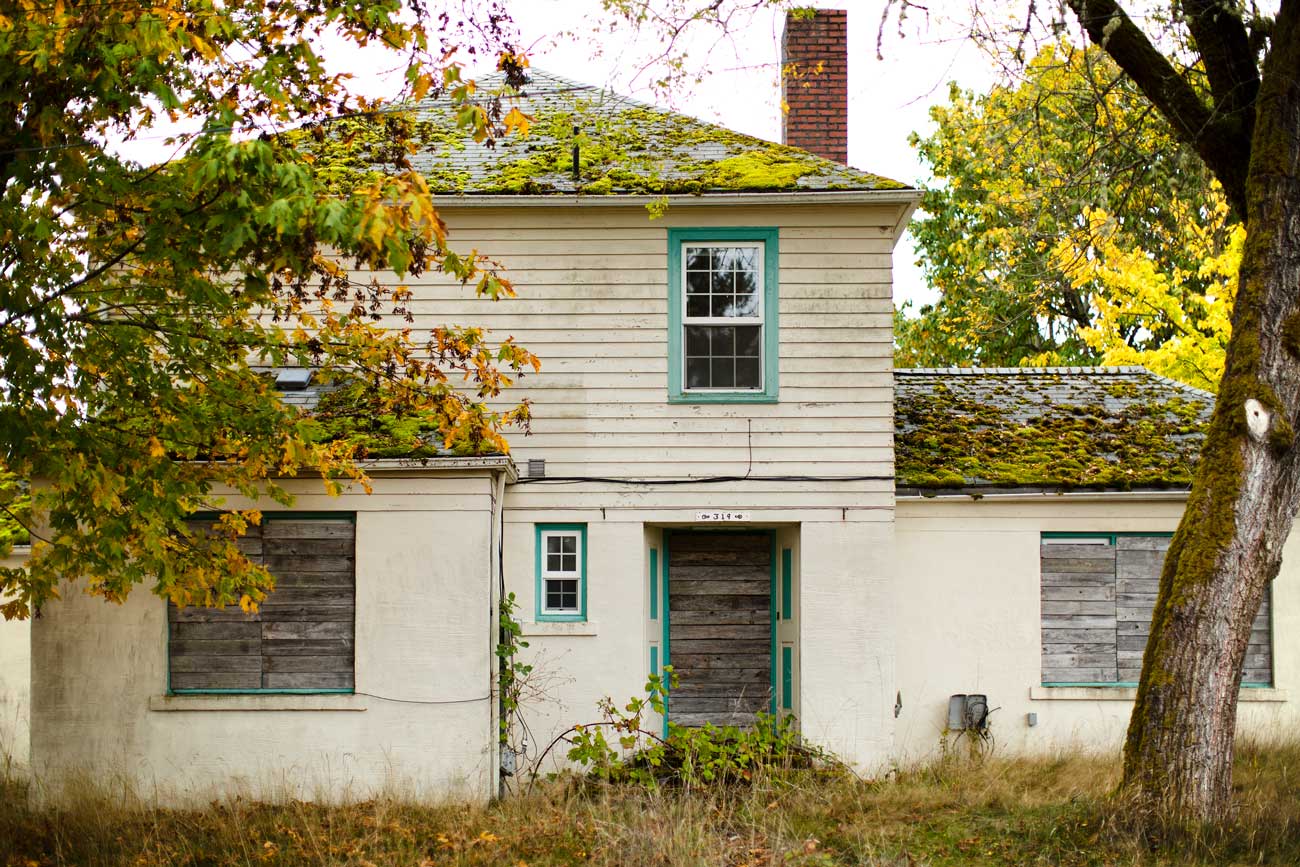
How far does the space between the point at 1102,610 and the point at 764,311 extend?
492 centimetres

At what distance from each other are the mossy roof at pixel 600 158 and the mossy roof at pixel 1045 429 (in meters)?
3.14

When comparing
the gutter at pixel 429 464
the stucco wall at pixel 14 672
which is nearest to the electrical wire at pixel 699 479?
the gutter at pixel 429 464

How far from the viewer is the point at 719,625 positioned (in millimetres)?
13547

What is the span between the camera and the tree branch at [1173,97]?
1006 centimetres

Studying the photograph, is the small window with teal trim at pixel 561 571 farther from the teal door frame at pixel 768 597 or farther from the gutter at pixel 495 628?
the teal door frame at pixel 768 597

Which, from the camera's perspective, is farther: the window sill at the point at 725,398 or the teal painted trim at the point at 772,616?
the teal painted trim at the point at 772,616

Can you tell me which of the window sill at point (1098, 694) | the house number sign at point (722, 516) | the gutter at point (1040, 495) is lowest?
the window sill at point (1098, 694)

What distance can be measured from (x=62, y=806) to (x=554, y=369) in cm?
607

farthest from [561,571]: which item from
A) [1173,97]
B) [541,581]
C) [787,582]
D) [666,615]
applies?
[1173,97]

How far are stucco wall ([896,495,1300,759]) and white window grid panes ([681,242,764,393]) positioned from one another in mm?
2331

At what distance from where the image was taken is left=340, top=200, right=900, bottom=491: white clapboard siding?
12859 millimetres

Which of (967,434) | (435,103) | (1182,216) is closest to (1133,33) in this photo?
(1182,216)

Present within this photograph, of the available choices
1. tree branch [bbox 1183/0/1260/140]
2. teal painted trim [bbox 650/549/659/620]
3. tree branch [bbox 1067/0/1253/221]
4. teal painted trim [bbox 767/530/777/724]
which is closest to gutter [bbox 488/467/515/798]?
teal painted trim [bbox 650/549/659/620]

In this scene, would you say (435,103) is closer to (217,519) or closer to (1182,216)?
(217,519)
